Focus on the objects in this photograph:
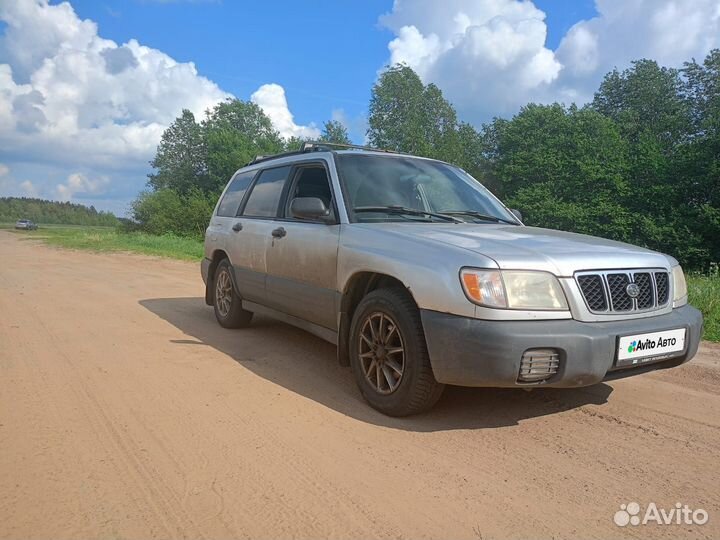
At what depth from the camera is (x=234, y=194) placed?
624cm

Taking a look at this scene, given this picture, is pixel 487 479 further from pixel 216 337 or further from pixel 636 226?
pixel 636 226

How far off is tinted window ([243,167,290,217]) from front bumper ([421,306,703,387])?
2.61m

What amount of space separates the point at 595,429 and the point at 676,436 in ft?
1.49

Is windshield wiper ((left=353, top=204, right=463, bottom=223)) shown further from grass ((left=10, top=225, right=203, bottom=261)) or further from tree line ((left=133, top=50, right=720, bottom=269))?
tree line ((left=133, top=50, right=720, bottom=269))

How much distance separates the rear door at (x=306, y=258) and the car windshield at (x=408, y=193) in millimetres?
225

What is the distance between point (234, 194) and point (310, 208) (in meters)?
2.51

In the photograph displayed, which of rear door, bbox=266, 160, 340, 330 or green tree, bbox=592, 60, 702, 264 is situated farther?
green tree, bbox=592, 60, 702, 264

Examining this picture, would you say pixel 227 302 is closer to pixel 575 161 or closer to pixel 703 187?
pixel 703 187

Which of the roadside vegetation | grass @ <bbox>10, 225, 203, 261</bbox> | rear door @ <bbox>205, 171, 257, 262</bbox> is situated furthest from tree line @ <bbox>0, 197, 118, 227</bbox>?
rear door @ <bbox>205, 171, 257, 262</bbox>

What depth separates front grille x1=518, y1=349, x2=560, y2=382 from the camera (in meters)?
2.91

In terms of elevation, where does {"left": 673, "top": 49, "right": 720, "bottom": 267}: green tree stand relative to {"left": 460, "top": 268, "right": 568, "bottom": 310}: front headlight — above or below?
above

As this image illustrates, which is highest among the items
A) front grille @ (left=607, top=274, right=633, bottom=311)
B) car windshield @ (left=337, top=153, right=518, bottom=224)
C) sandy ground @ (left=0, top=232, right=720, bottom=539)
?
car windshield @ (left=337, top=153, right=518, bottom=224)

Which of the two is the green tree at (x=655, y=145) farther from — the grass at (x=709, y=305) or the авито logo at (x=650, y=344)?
the авито logo at (x=650, y=344)

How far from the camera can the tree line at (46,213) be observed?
12181 cm
